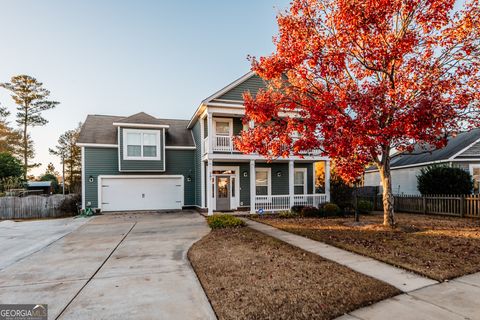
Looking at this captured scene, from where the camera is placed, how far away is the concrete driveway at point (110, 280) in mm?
3857

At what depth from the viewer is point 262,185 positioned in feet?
55.4

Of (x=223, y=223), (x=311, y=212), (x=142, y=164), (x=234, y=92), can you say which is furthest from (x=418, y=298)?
(x=142, y=164)

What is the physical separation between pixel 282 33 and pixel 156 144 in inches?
426

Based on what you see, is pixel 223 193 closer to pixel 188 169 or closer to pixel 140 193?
pixel 188 169

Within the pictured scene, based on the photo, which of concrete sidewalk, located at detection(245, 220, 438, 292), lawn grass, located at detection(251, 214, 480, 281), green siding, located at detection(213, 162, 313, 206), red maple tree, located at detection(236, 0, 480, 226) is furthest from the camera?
green siding, located at detection(213, 162, 313, 206)

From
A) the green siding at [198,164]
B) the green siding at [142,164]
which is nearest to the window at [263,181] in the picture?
the green siding at [198,164]

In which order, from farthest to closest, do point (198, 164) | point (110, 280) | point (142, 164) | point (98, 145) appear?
point (198, 164), point (142, 164), point (98, 145), point (110, 280)

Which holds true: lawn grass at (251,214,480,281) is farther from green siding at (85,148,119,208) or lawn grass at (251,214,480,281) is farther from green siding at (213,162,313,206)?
green siding at (85,148,119,208)

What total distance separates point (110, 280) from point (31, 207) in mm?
14971

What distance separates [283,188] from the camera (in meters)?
17.2

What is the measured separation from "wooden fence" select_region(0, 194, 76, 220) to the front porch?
920 cm

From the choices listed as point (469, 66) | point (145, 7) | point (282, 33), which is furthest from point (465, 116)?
point (145, 7)

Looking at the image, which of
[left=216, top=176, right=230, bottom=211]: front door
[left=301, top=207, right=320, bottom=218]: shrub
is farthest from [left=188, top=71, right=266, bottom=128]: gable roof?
[left=301, top=207, right=320, bottom=218]: shrub

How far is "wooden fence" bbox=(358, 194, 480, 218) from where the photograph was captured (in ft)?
42.2
